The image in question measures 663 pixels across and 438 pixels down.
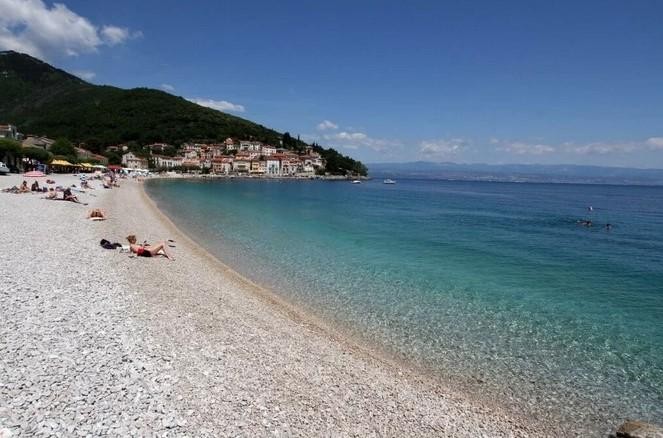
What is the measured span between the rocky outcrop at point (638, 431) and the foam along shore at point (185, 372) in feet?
3.18

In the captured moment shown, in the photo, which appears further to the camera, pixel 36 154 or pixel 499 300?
pixel 36 154

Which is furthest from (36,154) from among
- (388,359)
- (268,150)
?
(268,150)

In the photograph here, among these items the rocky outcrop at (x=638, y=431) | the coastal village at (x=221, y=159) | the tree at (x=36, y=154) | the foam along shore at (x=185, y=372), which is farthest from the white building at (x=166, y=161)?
the rocky outcrop at (x=638, y=431)

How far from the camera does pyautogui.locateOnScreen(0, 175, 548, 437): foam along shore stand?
543 centimetres

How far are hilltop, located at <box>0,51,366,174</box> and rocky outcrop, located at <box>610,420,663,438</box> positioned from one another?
522 feet

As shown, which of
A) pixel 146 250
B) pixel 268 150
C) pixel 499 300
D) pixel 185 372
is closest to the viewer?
pixel 185 372

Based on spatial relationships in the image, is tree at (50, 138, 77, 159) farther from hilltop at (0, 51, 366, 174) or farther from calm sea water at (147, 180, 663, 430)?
calm sea water at (147, 180, 663, 430)

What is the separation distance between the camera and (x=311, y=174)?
172 meters

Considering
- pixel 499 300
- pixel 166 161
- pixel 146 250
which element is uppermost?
pixel 166 161

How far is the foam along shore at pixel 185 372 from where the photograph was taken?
5.43 metres

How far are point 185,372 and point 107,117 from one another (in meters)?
186

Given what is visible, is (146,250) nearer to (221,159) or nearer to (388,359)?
(388,359)

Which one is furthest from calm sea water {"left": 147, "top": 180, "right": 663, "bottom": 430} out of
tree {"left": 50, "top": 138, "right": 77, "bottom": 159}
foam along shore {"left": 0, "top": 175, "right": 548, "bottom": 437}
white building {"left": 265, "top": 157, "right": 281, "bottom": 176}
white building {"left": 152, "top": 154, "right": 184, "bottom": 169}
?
white building {"left": 265, "top": 157, "right": 281, "bottom": 176}

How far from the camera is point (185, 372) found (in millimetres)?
6688
